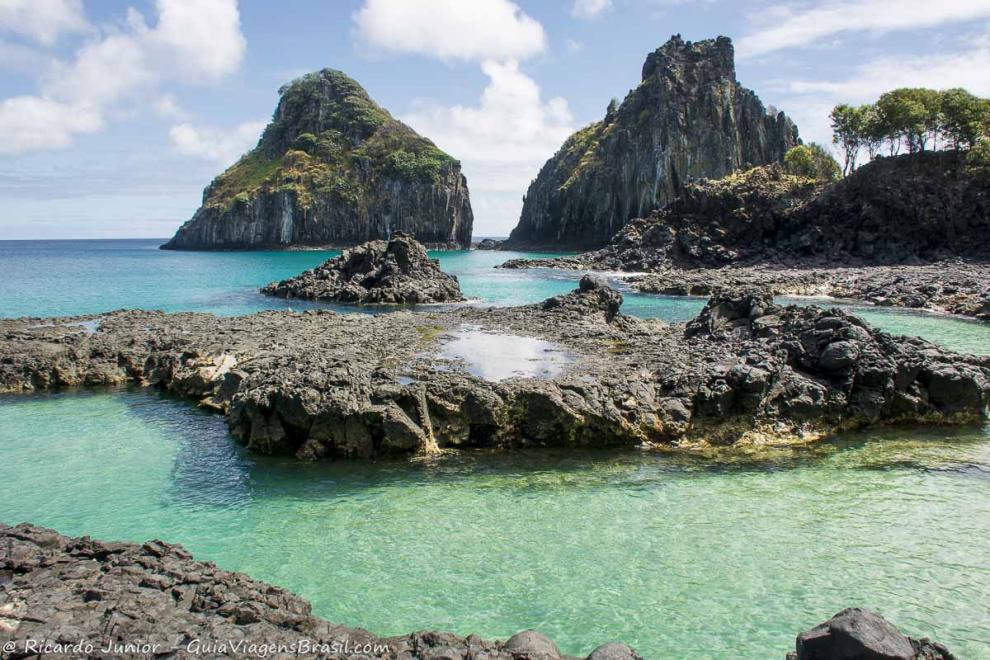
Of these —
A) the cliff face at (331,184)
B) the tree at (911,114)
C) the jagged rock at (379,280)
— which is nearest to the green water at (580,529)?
the jagged rock at (379,280)

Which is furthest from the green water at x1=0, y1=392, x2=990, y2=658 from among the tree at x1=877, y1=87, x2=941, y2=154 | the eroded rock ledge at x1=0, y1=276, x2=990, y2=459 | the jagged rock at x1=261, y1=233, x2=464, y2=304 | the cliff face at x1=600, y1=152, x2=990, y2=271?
the tree at x1=877, y1=87, x2=941, y2=154

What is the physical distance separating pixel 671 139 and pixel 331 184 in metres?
73.1

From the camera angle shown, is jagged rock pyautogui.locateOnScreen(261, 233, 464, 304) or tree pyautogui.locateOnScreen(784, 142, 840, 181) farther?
tree pyautogui.locateOnScreen(784, 142, 840, 181)

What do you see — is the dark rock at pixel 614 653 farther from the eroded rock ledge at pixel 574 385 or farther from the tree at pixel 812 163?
the tree at pixel 812 163

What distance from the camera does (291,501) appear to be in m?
13.9

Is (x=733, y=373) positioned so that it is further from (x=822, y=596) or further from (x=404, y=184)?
(x=404, y=184)

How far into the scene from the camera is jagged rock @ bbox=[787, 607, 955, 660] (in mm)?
6613

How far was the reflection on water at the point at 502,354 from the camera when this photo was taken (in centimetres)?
1983

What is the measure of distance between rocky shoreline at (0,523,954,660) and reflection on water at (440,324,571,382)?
35.8 ft

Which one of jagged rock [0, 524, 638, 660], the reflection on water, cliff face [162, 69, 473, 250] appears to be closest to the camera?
jagged rock [0, 524, 638, 660]

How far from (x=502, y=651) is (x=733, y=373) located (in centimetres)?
1241

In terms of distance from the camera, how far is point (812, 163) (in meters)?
94.8

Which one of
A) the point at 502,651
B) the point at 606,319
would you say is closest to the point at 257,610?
the point at 502,651

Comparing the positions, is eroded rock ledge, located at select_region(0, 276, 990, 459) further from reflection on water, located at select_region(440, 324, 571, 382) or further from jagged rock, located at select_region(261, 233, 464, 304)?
jagged rock, located at select_region(261, 233, 464, 304)
